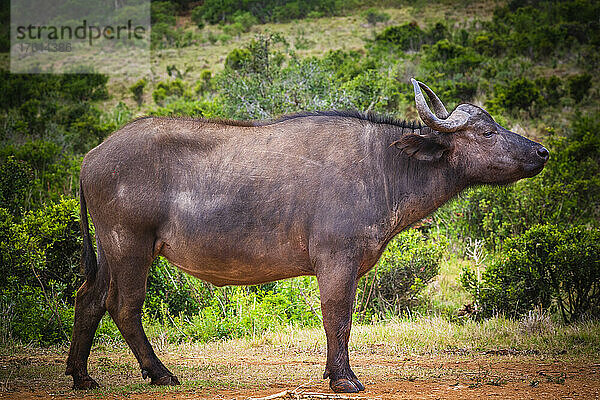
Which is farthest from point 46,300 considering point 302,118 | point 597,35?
point 597,35

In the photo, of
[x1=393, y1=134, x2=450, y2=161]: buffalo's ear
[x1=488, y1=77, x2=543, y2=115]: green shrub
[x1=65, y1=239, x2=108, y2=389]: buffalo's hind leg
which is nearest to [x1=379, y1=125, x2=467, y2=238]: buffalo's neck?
[x1=393, y1=134, x2=450, y2=161]: buffalo's ear

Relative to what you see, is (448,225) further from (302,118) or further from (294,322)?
(302,118)

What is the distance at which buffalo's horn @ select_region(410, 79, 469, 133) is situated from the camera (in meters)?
6.39

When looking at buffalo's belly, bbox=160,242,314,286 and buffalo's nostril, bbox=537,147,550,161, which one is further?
buffalo's nostril, bbox=537,147,550,161

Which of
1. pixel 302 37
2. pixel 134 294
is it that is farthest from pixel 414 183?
pixel 302 37

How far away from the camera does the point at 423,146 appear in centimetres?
668

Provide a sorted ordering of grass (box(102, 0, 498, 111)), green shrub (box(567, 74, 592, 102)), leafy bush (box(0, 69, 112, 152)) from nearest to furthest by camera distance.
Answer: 1. leafy bush (box(0, 69, 112, 152))
2. green shrub (box(567, 74, 592, 102))
3. grass (box(102, 0, 498, 111))

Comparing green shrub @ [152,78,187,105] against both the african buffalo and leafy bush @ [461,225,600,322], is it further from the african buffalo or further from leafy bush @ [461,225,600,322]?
the african buffalo

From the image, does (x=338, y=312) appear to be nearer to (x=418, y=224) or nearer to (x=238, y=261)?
(x=238, y=261)

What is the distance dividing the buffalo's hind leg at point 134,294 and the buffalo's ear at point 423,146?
2.75 metres

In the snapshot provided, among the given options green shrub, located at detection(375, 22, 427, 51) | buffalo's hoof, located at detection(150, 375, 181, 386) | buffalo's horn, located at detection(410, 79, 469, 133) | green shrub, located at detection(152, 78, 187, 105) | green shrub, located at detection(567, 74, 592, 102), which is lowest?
buffalo's hoof, located at detection(150, 375, 181, 386)

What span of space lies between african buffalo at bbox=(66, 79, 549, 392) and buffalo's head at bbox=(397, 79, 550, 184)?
12 mm

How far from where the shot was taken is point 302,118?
7.08m

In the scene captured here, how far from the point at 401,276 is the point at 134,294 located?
6129 mm
